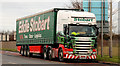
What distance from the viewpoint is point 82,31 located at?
2186cm

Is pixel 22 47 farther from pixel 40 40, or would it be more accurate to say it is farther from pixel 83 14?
pixel 83 14

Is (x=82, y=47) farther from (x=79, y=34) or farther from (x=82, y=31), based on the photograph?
(x=82, y=31)

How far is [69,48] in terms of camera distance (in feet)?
71.7

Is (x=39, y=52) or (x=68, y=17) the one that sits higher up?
(x=68, y=17)

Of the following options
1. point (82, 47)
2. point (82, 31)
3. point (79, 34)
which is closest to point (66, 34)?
point (79, 34)

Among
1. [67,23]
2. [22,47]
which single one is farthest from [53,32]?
[22,47]

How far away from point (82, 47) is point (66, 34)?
1415 mm

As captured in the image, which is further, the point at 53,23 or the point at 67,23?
the point at 53,23

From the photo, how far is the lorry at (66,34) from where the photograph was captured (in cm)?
2166

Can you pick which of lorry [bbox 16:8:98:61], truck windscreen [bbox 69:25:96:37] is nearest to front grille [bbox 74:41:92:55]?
lorry [bbox 16:8:98:61]

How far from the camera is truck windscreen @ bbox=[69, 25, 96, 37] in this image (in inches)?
854

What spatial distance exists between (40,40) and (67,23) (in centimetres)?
610

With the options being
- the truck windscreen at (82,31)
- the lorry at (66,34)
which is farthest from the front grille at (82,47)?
the truck windscreen at (82,31)

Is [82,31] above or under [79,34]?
above
